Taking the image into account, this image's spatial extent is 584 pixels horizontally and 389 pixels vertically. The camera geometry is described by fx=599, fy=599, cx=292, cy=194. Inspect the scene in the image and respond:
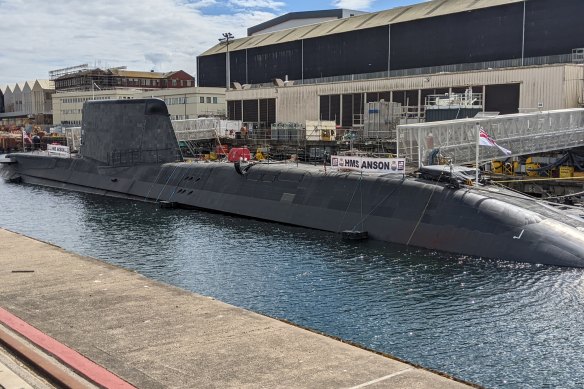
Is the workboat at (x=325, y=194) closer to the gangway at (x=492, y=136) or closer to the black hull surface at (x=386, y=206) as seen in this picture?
the black hull surface at (x=386, y=206)

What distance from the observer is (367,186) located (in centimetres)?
2688

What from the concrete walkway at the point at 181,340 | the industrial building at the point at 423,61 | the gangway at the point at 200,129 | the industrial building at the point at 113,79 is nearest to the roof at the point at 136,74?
the industrial building at the point at 113,79

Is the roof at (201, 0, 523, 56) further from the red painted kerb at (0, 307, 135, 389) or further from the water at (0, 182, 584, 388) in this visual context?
the red painted kerb at (0, 307, 135, 389)

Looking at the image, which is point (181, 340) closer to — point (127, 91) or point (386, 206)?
point (386, 206)

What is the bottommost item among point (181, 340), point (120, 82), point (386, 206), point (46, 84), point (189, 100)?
point (181, 340)

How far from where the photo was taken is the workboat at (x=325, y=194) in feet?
70.5

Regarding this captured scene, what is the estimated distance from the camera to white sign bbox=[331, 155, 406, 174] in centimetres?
2639

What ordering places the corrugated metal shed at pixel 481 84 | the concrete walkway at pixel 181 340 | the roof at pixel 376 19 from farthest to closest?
1. the roof at pixel 376 19
2. the corrugated metal shed at pixel 481 84
3. the concrete walkway at pixel 181 340

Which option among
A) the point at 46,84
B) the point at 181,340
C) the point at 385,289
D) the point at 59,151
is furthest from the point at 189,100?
the point at 181,340

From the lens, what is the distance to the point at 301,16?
110562mm

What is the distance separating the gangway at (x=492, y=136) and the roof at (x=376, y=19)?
1028 inches

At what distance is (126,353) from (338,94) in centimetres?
5588

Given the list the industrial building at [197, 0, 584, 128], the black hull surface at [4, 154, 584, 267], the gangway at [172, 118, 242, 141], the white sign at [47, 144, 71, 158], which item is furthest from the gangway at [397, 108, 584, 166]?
the gangway at [172, 118, 242, 141]

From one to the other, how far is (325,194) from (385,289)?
32.8ft
